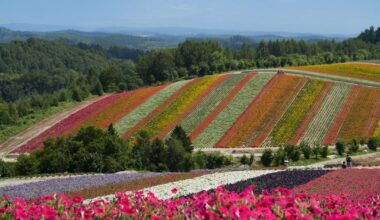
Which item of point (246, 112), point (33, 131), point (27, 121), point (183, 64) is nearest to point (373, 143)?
point (246, 112)

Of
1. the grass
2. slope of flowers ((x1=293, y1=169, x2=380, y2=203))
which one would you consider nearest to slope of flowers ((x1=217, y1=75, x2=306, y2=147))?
slope of flowers ((x1=293, y1=169, x2=380, y2=203))

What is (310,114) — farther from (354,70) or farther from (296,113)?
(354,70)

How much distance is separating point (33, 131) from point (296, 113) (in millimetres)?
29818

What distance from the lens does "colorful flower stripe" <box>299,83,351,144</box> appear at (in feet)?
156

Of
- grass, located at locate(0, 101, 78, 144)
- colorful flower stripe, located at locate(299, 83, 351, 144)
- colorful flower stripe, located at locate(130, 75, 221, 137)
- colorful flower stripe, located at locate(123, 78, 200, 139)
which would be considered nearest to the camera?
colorful flower stripe, located at locate(299, 83, 351, 144)

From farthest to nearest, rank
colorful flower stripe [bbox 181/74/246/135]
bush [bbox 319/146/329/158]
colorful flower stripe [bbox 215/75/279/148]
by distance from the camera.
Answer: colorful flower stripe [bbox 181/74/246/135] < colorful flower stripe [bbox 215/75/279/148] < bush [bbox 319/146/329/158]

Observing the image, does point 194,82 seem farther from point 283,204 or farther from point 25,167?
point 283,204

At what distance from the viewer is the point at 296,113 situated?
2149 inches

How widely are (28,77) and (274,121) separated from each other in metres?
136

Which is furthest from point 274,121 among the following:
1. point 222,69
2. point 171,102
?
point 222,69

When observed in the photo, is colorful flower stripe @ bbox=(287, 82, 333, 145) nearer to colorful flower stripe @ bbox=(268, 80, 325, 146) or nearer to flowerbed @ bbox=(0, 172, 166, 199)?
colorful flower stripe @ bbox=(268, 80, 325, 146)

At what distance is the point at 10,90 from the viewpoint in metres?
165

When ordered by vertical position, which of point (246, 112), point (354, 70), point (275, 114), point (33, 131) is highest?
point (354, 70)

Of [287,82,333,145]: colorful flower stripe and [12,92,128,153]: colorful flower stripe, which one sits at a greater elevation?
[287,82,333,145]: colorful flower stripe
